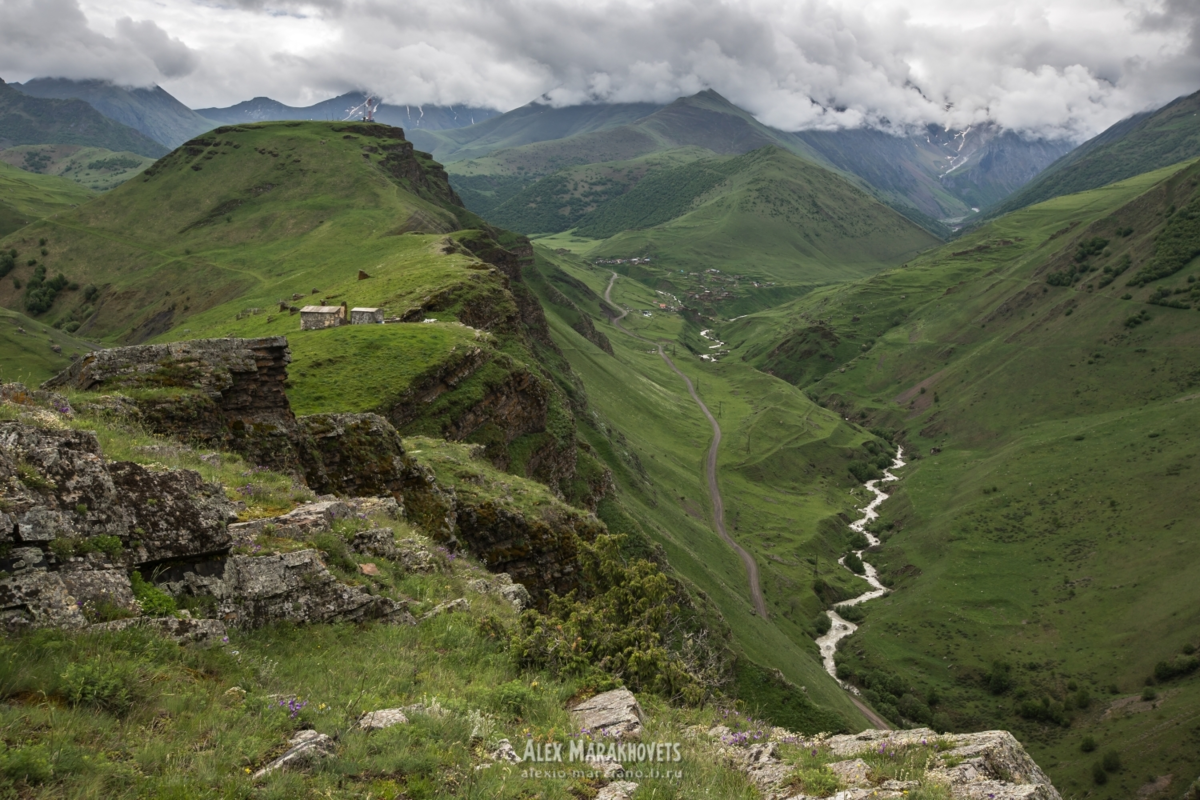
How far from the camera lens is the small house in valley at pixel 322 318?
225ft

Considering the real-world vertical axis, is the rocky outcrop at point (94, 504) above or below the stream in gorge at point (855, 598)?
above

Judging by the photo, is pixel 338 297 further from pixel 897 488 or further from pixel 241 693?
pixel 897 488

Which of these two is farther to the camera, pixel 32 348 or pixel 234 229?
pixel 234 229

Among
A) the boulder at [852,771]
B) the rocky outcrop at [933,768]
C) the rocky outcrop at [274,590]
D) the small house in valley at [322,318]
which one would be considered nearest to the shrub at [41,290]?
the small house in valley at [322,318]

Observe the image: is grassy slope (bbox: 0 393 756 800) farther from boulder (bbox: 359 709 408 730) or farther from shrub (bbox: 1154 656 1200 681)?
shrub (bbox: 1154 656 1200 681)

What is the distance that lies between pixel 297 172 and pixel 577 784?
18853cm

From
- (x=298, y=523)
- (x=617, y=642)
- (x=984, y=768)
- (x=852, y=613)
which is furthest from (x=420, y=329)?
(x=852, y=613)

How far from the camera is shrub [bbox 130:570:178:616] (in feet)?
38.7

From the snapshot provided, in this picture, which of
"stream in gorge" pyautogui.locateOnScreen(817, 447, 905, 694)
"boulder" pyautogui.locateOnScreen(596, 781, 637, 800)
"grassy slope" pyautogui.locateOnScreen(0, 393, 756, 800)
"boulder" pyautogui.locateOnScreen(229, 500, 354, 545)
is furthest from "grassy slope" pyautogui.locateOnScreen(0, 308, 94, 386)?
"stream in gorge" pyautogui.locateOnScreen(817, 447, 905, 694)

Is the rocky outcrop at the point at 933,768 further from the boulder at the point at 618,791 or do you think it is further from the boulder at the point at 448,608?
the boulder at the point at 448,608

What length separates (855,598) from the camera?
145 meters

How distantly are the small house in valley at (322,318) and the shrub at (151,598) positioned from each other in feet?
197

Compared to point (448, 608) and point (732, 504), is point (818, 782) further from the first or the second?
point (732, 504)

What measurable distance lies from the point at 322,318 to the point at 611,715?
210 ft
